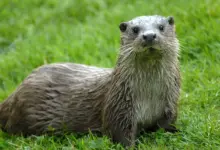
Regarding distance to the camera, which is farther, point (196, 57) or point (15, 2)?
point (15, 2)

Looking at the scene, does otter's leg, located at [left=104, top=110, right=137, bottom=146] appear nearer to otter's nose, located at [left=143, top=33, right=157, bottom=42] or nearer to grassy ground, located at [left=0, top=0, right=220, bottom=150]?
grassy ground, located at [left=0, top=0, right=220, bottom=150]

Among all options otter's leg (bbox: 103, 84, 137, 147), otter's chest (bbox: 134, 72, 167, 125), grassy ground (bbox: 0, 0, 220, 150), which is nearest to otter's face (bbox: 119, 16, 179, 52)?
otter's chest (bbox: 134, 72, 167, 125)

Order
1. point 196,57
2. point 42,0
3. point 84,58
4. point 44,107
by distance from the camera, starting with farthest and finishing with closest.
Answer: point 42,0 < point 84,58 < point 196,57 < point 44,107

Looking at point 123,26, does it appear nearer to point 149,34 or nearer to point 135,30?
point 135,30

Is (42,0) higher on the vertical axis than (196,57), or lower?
higher

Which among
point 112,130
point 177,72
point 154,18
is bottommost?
point 112,130

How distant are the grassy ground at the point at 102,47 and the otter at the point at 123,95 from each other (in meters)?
0.13

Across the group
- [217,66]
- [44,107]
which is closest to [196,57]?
[217,66]

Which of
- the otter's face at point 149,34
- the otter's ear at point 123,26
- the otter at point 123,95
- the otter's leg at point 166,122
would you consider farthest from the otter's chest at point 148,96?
the otter's ear at point 123,26

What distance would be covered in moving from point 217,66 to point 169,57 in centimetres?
112

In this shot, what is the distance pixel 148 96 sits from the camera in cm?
465

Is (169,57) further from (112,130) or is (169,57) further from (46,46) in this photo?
(46,46)

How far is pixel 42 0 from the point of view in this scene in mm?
9117

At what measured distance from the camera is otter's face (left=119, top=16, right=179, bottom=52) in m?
4.39
